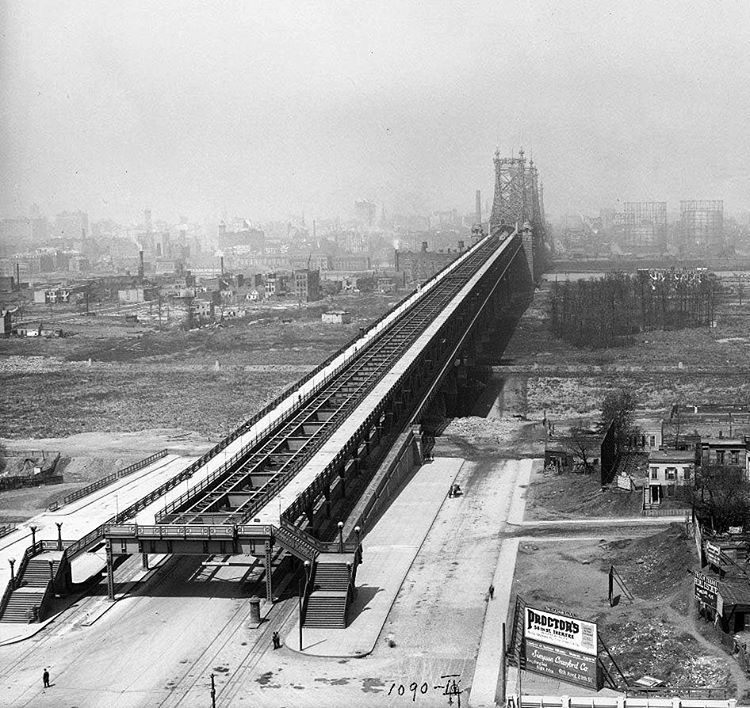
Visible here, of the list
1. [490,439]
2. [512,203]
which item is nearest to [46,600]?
[490,439]

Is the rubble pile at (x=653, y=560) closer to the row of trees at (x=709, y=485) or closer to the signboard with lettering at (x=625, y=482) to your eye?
the row of trees at (x=709, y=485)

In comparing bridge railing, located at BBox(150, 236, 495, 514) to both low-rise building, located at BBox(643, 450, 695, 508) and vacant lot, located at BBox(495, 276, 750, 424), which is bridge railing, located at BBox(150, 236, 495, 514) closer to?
vacant lot, located at BBox(495, 276, 750, 424)

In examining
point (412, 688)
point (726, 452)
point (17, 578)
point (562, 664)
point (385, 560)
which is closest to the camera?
point (562, 664)

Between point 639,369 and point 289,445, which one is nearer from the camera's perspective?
point 289,445

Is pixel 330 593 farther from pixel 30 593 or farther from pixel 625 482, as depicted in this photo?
pixel 625 482

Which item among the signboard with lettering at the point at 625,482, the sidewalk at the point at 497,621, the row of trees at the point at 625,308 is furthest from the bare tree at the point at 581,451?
the row of trees at the point at 625,308

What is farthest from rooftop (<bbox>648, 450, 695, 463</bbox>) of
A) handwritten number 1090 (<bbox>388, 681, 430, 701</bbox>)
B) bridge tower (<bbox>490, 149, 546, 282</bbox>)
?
bridge tower (<bbox>490, 149, 546, 282</bbox>)

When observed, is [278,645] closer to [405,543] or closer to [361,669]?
[361,669]
